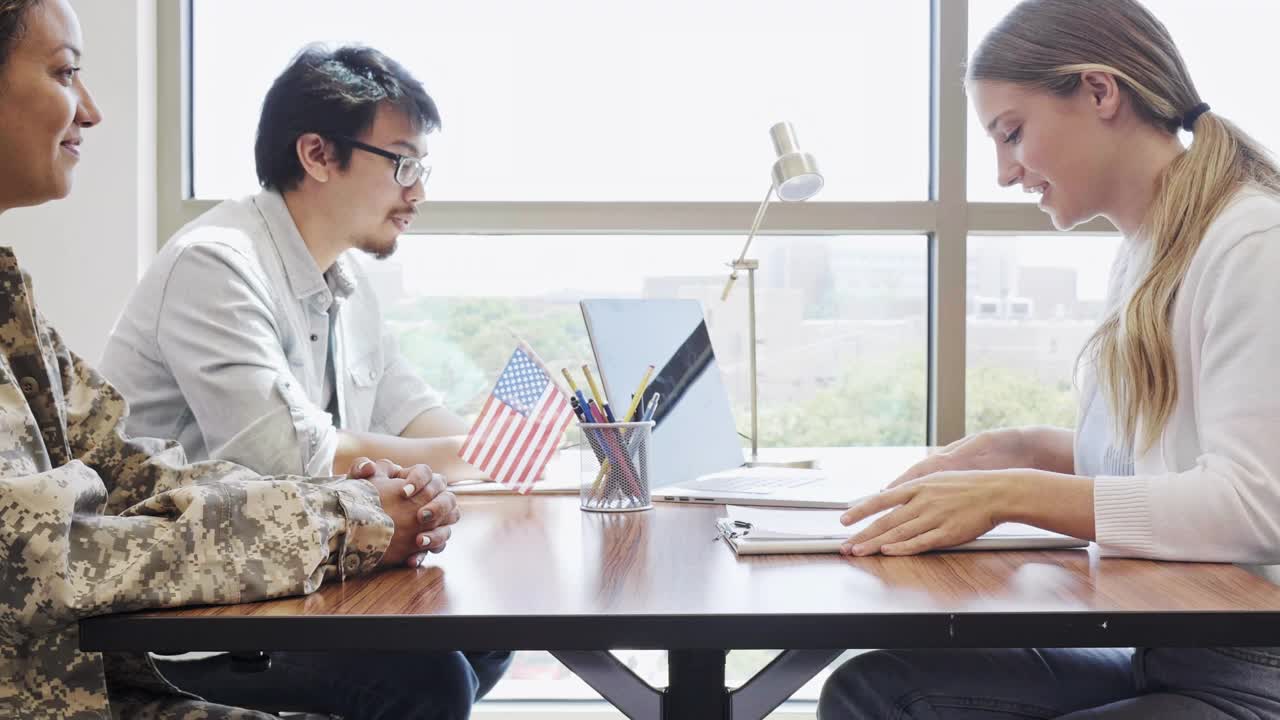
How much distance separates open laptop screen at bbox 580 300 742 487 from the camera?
1588 millimetres

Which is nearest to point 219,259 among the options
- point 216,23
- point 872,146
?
point 216,23

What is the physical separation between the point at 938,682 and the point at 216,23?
Answer: 247 cm

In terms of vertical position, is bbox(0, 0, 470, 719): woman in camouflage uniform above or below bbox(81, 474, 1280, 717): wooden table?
above

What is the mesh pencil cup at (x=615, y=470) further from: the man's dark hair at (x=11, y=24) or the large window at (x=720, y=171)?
the large window at (x=720, y=171)

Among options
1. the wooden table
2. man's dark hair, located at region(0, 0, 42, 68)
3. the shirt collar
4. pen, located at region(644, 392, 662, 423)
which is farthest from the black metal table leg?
the shirt collar

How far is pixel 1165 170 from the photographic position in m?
1.34

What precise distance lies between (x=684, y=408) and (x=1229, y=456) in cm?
83

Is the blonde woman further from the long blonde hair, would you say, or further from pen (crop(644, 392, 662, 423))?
pen (crop(644, 392, 662, 423))

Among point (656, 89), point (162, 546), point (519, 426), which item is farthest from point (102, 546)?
point (656, 89)

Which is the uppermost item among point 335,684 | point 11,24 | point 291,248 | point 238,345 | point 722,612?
point 11,24

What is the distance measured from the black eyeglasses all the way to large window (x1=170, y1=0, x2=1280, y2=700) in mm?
647

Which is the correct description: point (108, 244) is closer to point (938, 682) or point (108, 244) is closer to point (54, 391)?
point (54, 391)

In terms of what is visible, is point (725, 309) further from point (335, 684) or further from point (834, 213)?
point (335, 684)

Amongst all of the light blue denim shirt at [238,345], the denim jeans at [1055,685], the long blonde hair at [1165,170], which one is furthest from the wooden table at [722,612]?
the light blue denim shirt at [238,345]
